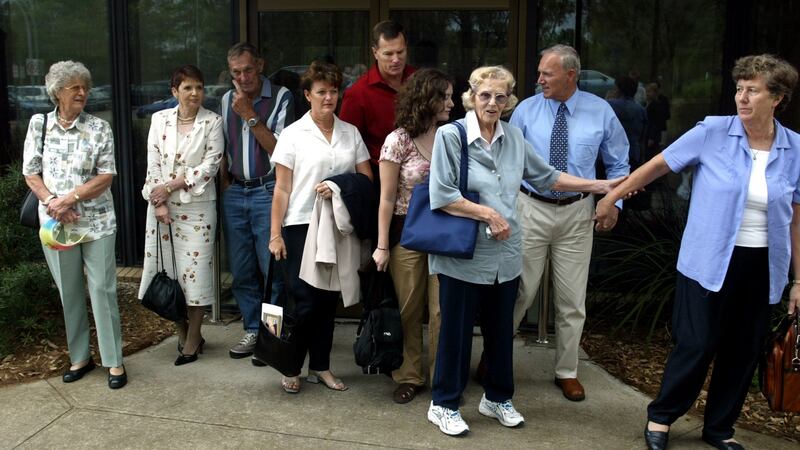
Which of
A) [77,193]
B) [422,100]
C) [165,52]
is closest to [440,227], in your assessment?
[422,100]

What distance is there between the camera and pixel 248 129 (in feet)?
16.4

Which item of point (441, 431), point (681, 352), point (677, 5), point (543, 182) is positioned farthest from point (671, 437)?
point (677, 5)

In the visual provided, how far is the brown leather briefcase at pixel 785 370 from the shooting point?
356 centimetres

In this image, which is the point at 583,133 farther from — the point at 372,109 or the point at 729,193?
the point at 372,109

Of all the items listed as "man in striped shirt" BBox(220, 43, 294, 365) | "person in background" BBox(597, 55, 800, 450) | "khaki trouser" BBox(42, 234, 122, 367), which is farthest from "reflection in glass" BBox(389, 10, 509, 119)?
"khaki trouser" BBox(42, 234, 122, 367)

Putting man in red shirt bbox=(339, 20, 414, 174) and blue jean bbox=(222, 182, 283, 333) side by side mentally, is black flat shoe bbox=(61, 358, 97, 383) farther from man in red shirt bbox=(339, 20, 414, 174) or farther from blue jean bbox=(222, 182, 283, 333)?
man in red shirt bbox=(339, 20, 414, 174)

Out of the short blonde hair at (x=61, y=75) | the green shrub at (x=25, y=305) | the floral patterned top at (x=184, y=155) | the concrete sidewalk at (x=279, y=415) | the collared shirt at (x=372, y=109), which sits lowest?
the concrete sidewalk at (x=279, y=415)

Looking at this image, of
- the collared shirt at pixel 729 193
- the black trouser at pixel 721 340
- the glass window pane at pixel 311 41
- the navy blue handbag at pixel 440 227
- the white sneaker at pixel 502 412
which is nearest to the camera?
the collared shirt at pixel 729 193

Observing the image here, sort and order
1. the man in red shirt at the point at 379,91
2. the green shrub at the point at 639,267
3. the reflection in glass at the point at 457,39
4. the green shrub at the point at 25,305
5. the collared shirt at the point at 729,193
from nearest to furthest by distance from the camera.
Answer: the collared shirt at the point at 729,193, the man in red shirt at the point at 379,91, the green shrub at the point at 25,305, the green shrub at the point at 639,267, the reflection in glass at the point at 457,39

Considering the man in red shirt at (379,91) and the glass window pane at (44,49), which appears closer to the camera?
the man in red shirt at (379,91)

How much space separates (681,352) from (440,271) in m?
1.17

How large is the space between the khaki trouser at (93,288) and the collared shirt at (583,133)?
2391mm

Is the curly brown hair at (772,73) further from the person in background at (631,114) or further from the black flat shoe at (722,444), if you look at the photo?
the person in background at (631,114)

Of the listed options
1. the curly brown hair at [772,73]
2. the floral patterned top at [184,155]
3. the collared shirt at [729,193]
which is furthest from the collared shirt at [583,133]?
the floral patterned top at [184,155]
